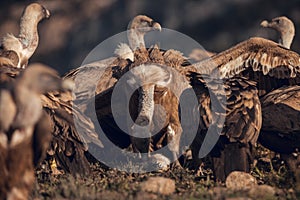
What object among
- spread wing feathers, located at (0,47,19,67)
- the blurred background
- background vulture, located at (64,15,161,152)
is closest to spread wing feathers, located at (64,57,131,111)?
background vulture, located at (64,15,161,152)

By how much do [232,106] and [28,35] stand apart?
17.3 ft

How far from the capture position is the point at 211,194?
843 centimetres

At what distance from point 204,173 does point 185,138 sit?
0.50 meters

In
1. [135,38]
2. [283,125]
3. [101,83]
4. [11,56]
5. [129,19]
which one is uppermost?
[129,19]

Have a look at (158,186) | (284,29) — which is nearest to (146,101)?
(158,186)

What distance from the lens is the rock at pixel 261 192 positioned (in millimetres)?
8250

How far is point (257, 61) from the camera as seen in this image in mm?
11570

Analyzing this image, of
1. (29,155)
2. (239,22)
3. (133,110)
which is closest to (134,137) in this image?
(133,110)

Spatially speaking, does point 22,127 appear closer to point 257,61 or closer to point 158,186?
point 158,186

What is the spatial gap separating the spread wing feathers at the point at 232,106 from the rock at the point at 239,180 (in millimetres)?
605

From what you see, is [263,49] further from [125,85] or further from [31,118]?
[31,118]

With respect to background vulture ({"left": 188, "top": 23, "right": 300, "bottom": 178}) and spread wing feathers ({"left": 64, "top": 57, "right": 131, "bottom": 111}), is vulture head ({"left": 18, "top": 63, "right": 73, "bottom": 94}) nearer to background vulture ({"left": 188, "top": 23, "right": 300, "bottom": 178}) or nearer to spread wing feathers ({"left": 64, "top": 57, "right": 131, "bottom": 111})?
spread wing feathers ({"left": 64, "top": 57, "right": 131, "bottom": 111})

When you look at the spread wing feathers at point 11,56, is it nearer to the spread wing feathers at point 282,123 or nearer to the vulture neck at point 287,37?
the spread wing feathers at point 282,123

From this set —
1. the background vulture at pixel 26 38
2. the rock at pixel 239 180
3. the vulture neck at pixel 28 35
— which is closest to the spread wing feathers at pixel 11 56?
the background vulture at pixel 26 38
